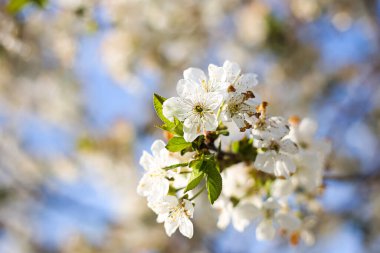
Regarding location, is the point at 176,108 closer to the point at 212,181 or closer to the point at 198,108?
the point at 198,108

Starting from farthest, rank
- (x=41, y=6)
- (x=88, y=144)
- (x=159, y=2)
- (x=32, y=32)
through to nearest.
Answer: (x=88, y=144)
(x=32, y=32)
(x=159, y=2)
(x=41, y=6)

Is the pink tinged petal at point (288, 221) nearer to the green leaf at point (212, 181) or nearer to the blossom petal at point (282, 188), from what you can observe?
the blossom petal at point (282, 188)

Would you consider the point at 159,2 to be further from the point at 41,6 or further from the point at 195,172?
the point at 195,172

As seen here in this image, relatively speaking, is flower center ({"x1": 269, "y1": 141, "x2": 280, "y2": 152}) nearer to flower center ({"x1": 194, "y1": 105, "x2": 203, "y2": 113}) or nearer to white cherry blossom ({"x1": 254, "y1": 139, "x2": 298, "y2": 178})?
white cherry blossom ({"x1": 254, "y1": 139, "x2": 298, "y2": 178})

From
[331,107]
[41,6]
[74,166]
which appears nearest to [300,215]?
[41,6]

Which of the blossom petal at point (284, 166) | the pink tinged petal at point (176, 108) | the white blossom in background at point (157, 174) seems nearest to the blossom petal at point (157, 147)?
the white blossom in background at point (157, 174)

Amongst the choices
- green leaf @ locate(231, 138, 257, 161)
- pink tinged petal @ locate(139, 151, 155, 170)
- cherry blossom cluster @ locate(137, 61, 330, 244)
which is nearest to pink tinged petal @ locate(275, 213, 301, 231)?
cherry blossom cluster @ locate(137, 61, 330, 244)

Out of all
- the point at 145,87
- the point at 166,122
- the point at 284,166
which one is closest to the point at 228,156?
Result: the point at 284,166
